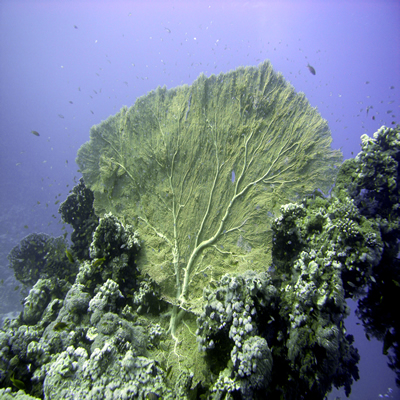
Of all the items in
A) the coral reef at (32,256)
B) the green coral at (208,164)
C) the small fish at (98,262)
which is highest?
the green coral at (208,164)

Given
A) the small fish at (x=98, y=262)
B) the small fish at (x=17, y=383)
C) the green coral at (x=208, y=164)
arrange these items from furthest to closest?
the green coral at (x=208, y=164) < the small fish at (x=98, y=262) < the small fish at (x=17, y=383)

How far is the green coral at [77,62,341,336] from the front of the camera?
421cm

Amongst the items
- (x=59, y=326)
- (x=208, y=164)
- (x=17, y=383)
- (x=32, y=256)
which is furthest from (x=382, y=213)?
(x=32, y=256)

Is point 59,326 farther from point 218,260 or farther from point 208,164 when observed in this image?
point 208,164

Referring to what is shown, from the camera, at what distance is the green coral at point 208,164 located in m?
4.21

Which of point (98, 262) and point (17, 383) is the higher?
point (98, 262)

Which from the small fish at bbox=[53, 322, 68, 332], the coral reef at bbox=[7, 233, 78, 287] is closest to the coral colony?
the small fish at bbox=[53, 322, 68, 332]

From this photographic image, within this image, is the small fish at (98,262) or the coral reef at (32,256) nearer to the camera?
the small fish at (98,262)

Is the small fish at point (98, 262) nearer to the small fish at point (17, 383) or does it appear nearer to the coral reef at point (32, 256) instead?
the small fish at point (17, 383)

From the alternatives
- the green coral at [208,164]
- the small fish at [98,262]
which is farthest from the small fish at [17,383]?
the green coral at [208,164]

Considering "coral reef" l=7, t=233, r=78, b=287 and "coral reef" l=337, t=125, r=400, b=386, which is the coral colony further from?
"coral reef" l=7, t=233, r=78, b=287

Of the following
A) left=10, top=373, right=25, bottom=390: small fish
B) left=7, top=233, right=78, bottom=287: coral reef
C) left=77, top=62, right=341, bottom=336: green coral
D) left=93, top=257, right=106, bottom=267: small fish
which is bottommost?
left=10, top=373, right=25, bottom=390: small fish

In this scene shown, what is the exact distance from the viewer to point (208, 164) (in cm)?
457

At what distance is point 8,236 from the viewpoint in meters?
23.9
